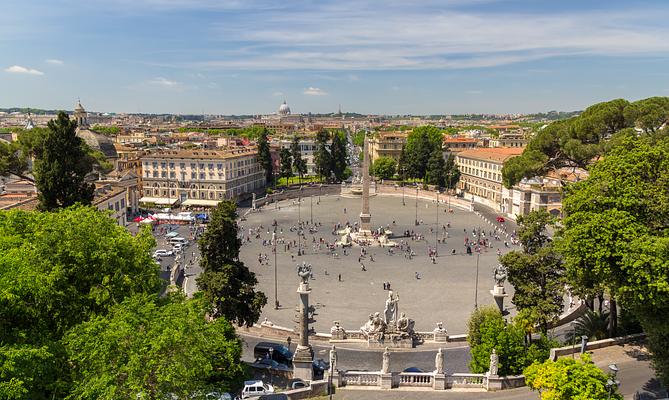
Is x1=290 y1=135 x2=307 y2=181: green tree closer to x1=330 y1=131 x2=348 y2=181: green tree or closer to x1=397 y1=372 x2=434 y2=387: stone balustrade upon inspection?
x1=330 y1=131 x2=348 y2=181: green tree

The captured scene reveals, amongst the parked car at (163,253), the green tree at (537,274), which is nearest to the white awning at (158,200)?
the parked car at (163,253)

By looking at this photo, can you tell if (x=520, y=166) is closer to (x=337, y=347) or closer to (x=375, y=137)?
(x=337, y=347)

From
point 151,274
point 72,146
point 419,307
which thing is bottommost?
point 419,307

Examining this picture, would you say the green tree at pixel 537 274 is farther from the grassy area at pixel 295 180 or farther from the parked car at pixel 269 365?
the grassy area at pixel 295 180

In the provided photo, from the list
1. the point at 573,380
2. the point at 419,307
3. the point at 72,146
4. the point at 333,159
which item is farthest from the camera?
the point at 333,159

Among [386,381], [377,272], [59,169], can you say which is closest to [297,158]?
[377,272]

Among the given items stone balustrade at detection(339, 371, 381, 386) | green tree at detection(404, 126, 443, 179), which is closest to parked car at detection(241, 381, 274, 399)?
stone balustrade at detection(339, 371, 381, 386)

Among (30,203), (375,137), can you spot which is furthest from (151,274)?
(375,137)
